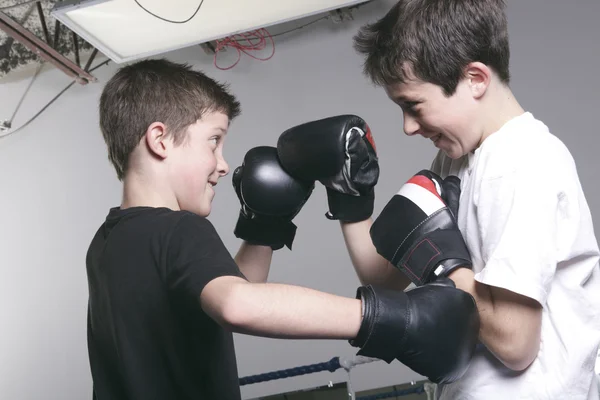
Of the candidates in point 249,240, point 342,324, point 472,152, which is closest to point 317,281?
point 249,240

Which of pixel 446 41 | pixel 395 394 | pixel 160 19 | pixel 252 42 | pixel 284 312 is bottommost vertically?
pixel 395 394

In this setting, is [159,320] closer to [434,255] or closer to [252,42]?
[434,255]

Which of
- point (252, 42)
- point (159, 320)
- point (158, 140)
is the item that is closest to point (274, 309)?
point (159, 320)

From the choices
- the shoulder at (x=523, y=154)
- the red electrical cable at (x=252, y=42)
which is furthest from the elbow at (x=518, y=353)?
the red electrical cable at (x=252, y=42)

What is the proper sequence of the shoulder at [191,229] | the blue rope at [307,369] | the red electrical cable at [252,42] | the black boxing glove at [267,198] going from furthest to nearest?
the red electrical cable at [252,42] < the blue rope at [307,369] < the black boxing glove at [267,198] < the shoulder at [191,229]

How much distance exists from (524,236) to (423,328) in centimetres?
24

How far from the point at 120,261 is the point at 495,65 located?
2.64ft

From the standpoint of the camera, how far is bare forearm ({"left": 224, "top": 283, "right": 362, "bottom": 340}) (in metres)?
0.92

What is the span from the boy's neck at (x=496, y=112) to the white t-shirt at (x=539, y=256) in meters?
0.05

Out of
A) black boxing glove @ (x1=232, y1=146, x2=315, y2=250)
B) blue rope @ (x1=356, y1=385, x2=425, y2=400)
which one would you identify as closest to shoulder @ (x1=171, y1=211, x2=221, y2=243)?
black boxing glove @ (x1=232, y1=146, x2=315, y2=250)

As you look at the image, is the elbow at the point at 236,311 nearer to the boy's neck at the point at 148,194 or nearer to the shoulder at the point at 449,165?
the boy's neck at the point at 148,194

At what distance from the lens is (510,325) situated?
44.8 inches

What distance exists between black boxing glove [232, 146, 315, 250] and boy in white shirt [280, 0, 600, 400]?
330 mm

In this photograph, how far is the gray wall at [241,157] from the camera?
3.97 m
